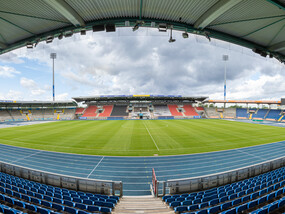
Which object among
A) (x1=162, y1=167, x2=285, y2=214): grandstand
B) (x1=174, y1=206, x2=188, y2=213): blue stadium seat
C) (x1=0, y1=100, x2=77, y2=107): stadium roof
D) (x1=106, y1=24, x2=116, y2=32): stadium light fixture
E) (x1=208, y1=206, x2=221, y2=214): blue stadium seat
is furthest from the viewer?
(x1=0, y1=100, x2=77, y2=107): stadium roof

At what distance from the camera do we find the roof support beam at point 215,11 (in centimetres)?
524

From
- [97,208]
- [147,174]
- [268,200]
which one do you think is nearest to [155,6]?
[97,208]

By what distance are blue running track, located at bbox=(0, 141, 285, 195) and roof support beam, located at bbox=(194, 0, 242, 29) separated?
980 centimetres

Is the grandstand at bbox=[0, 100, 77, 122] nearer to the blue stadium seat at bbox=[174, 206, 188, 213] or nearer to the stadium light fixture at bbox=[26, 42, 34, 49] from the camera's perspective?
the stadium light fixture at bbox=[26, 42, 34, 49]

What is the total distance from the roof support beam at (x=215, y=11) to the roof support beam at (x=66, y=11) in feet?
20.5

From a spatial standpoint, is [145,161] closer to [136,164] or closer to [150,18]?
[136,164]

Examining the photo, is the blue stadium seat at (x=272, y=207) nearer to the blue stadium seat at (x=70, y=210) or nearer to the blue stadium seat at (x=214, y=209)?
the blue stadium seat at (x=214, y=209)

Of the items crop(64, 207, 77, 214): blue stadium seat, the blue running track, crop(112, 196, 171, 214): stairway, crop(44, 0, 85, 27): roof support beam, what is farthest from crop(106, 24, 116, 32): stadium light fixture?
the blue running track

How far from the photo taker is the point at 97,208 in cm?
411

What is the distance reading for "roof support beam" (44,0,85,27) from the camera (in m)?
5.26

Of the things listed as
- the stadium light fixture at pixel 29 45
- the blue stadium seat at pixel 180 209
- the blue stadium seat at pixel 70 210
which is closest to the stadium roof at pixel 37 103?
the stadium light fixture at pixel 29 45

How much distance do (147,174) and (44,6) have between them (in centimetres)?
1165

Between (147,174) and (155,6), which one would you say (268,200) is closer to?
(147,174)

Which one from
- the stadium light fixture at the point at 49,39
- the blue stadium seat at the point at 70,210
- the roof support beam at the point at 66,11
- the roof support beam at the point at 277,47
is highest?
the roof support beam at the point at 66,11
